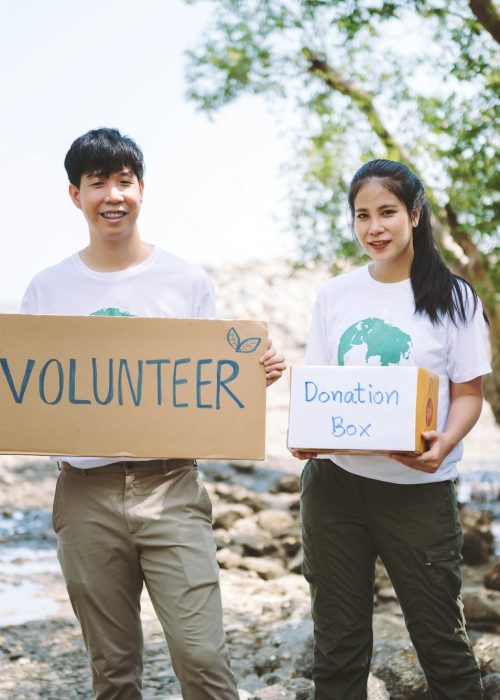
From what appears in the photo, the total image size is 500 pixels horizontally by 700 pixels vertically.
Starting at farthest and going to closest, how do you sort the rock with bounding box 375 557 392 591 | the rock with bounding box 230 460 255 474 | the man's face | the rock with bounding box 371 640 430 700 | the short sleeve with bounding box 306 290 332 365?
the rock with bounding box 230 460 255 474, the rock with bounding box 375 557 392 591, the rock with bounding box 371 640 430 700, the short sleeve with bounding box 306 290 332 365, the man's face

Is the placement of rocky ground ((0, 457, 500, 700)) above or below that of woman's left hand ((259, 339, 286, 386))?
below

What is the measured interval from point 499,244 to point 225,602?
372cm

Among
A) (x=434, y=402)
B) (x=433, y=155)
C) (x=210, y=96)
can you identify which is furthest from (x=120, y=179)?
(x=210, y=96)

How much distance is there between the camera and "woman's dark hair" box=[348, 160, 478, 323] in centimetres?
281

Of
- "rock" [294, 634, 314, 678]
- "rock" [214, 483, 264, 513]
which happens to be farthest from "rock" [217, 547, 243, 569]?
"rock" [294, 634, 314, 678]

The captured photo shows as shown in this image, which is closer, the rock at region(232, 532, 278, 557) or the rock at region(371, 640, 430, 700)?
the rock at region(371, 640, 430, 700)

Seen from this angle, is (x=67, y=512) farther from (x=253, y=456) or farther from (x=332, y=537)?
(x=332, y=537)

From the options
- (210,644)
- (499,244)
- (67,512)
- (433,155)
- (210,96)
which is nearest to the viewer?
(210,644)

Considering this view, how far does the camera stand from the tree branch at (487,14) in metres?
5.50

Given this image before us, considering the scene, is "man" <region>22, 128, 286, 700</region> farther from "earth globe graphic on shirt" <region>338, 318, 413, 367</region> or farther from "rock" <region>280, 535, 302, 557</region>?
"rock" <region>280, 535, 302, 557</region>

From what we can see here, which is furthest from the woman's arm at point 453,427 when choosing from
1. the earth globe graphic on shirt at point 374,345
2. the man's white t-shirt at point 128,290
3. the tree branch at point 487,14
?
the tree branch at point 487,14

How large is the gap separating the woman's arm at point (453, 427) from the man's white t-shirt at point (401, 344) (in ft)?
0.12

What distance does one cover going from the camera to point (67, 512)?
2732 mm

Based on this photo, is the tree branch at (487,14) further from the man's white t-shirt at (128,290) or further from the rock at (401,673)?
the rock at (401,673)
